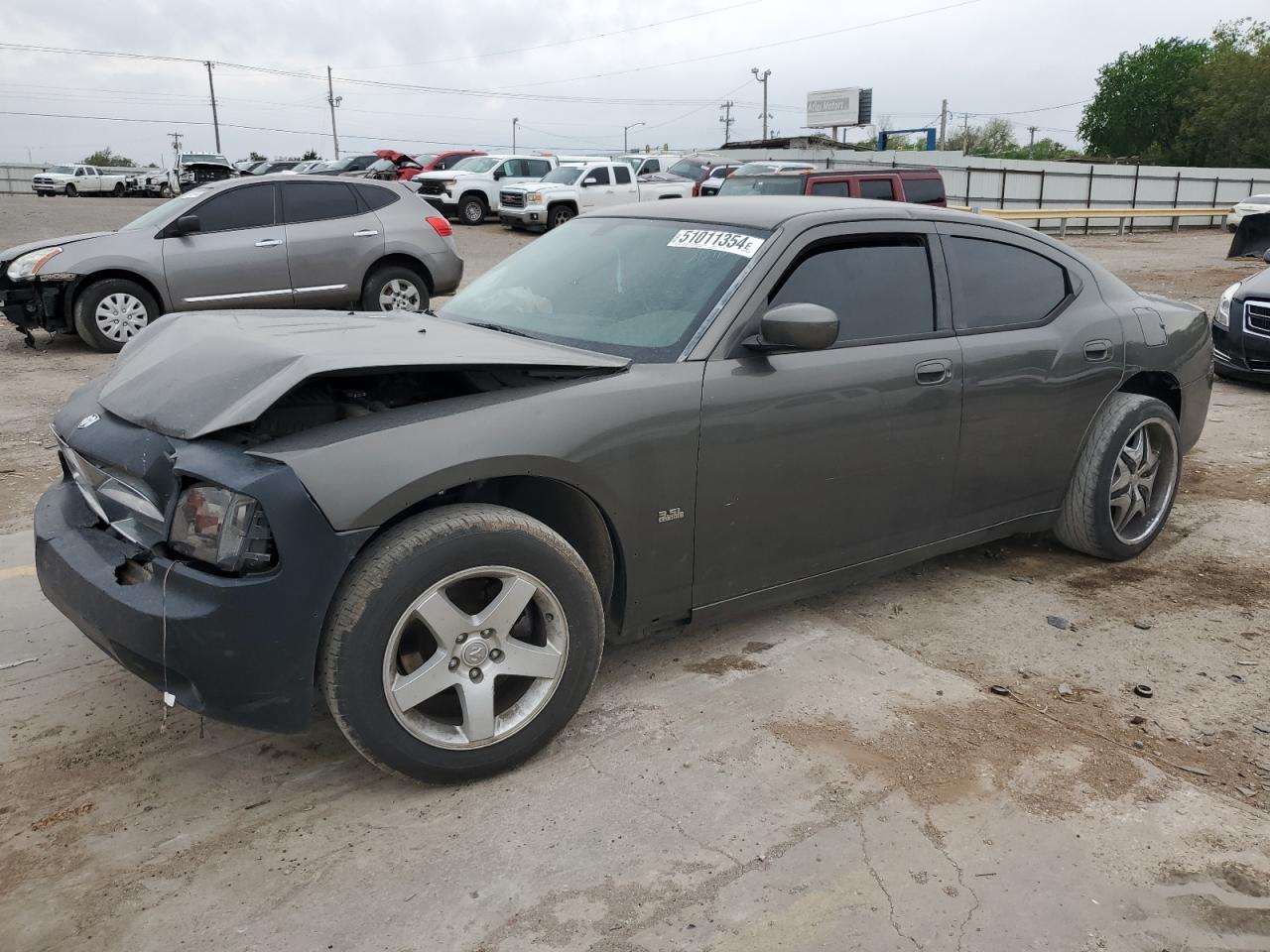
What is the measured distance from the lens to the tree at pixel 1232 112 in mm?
57312

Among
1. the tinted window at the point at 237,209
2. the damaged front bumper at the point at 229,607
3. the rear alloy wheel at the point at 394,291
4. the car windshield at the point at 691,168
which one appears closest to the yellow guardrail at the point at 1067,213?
the car windshield at the point at 691,168

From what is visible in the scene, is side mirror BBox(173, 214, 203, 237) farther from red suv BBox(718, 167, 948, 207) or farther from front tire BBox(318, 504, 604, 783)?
front tire BBox(318, 504, 604, 783)

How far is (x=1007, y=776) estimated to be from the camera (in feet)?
9.88

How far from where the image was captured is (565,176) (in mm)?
24906

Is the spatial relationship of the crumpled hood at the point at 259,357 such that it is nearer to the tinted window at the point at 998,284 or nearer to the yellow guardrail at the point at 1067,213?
the tinted window at the point at 998,284

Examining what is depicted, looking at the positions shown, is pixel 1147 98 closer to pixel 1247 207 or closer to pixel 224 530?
pixel 1247 207

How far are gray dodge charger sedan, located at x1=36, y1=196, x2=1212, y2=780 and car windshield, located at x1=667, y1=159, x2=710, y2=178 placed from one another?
999 inches

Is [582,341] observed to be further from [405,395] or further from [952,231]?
[952,231]

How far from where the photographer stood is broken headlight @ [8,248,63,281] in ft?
30.1

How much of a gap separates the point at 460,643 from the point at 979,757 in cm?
163

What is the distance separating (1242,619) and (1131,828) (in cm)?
186

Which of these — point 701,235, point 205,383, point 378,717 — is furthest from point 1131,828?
point 205,383

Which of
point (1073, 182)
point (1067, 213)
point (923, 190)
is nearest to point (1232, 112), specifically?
point (1073, 182)

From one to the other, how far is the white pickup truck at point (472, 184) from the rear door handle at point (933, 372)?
24.0 meters
